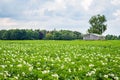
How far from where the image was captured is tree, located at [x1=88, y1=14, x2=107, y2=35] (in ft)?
390

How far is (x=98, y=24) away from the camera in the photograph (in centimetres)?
11888

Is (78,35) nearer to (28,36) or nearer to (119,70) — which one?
(28,36)

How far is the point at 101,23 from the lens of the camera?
11975cm

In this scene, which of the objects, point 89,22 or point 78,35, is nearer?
point 89,22

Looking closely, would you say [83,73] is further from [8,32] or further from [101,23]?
[8,32]

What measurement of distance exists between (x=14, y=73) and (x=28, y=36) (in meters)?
119

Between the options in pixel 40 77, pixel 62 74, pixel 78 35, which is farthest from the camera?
pixel 78 35

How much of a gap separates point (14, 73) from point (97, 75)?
2.90 meters

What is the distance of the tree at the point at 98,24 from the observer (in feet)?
390

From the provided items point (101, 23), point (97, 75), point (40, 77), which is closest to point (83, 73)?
point (97, 75)

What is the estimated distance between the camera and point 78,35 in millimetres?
161250

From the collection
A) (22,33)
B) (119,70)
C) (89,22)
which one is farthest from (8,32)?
(119,70)

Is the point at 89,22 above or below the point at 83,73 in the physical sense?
above

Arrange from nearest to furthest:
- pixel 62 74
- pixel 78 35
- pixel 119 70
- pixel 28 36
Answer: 1. pixel 62 74
2. pixel 119 70
3. pixel 28 36
4. pixel 78 35
